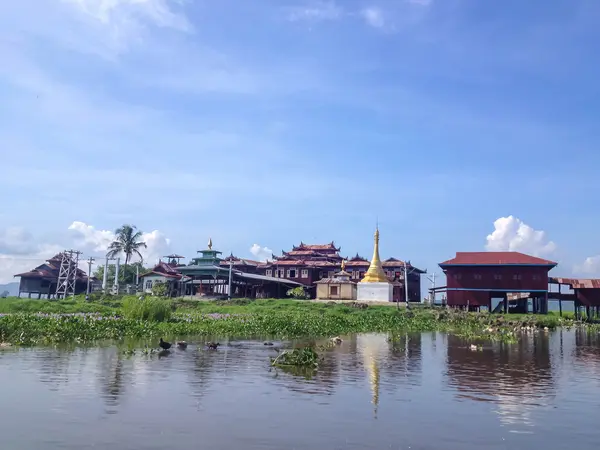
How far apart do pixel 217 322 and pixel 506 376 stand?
20737 millimetres

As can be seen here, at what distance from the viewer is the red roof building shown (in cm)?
6184

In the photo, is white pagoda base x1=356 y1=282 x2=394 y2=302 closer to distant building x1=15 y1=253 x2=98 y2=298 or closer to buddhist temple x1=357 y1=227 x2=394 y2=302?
buddhist temple x1=357 y1=227 x2=394 y2=302

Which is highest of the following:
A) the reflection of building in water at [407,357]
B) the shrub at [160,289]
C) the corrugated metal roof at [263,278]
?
the corrugated metal roof at [263,278]

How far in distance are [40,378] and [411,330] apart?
102ft

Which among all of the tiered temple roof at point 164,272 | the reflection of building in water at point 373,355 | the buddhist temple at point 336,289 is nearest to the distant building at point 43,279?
the tiered temple roof at point 164,272

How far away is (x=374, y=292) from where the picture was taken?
6756 cm

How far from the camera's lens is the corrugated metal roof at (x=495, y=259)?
61.9 meters

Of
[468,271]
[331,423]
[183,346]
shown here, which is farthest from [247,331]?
[468,271]

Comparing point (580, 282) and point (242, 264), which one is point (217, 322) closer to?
point (580, 282)

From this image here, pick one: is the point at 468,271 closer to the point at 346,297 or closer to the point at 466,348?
the point at 346,297

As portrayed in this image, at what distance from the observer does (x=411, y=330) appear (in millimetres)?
43062

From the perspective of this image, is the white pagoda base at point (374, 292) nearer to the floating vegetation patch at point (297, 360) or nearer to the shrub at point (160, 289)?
the shrub at point (160, 289)

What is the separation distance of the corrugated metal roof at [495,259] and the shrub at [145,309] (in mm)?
38455

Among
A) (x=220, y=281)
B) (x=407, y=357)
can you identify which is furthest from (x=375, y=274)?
(x=407, y=357)
